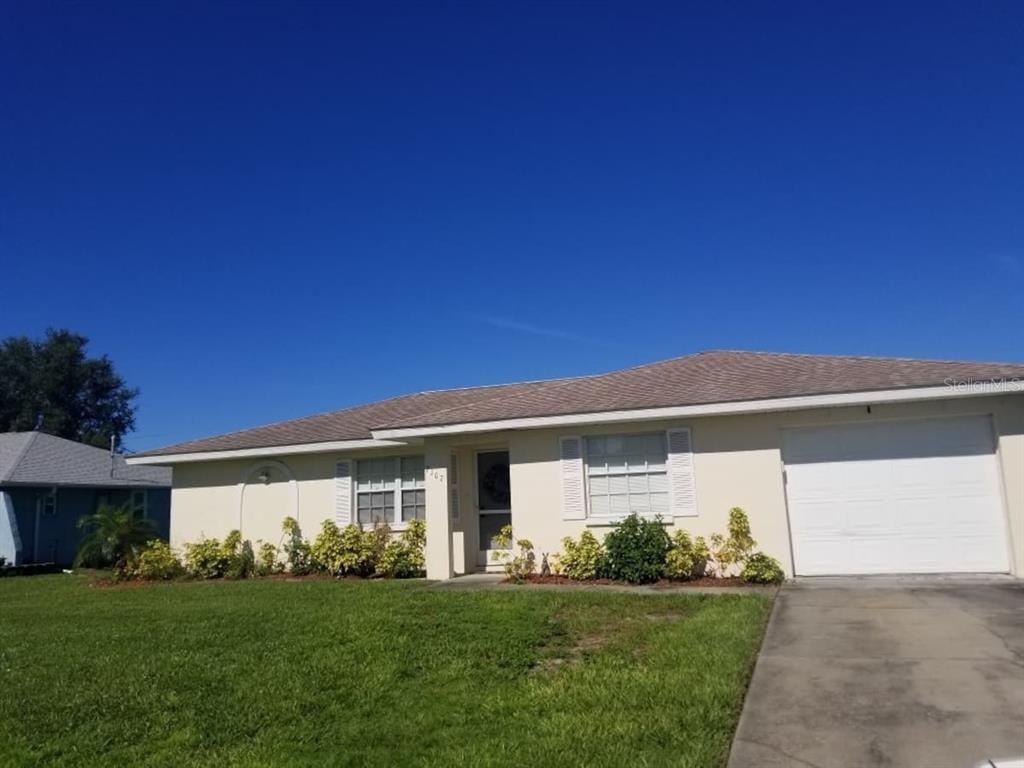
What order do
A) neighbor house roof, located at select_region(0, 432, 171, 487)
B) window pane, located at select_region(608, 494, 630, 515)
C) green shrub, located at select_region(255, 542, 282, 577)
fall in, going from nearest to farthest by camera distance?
window pane, located at select_region(608, 494, 630, 515) < green shrub, located at select_region(255, 542, 282, 577) < neighbor house roof, located at select_region(0, 432, 171, 487)

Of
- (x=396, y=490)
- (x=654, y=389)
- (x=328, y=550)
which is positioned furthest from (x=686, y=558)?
(x=328, y=550)

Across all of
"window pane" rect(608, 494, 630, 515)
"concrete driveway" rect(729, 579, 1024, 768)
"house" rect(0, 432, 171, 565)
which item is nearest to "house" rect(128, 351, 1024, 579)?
"window pane" rect(608, 494, 630, 515)

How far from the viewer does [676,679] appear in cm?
616

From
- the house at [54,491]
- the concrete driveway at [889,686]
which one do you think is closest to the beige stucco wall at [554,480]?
the concrete driveway at [889,686]

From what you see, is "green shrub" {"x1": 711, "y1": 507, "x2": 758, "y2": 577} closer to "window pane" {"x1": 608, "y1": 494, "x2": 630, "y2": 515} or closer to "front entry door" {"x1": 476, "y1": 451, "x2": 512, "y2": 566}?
"window pane" {"x1": 608, "y1": 494, "x2": 630, "y2": 515}

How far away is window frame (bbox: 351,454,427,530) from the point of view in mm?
15469

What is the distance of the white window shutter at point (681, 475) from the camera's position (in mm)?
12500

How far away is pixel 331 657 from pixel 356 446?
829cm

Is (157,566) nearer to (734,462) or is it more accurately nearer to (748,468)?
(734,462)

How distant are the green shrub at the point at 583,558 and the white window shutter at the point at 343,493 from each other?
16.3 feet

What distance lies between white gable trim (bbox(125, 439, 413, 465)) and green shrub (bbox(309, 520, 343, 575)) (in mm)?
1479

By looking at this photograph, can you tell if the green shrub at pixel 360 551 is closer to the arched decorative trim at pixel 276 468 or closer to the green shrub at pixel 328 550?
the green shrub at pixel 328 550

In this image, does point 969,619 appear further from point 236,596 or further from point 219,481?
point 219,481

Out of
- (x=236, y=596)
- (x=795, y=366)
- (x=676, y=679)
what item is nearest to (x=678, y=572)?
(x=795, y=366)
